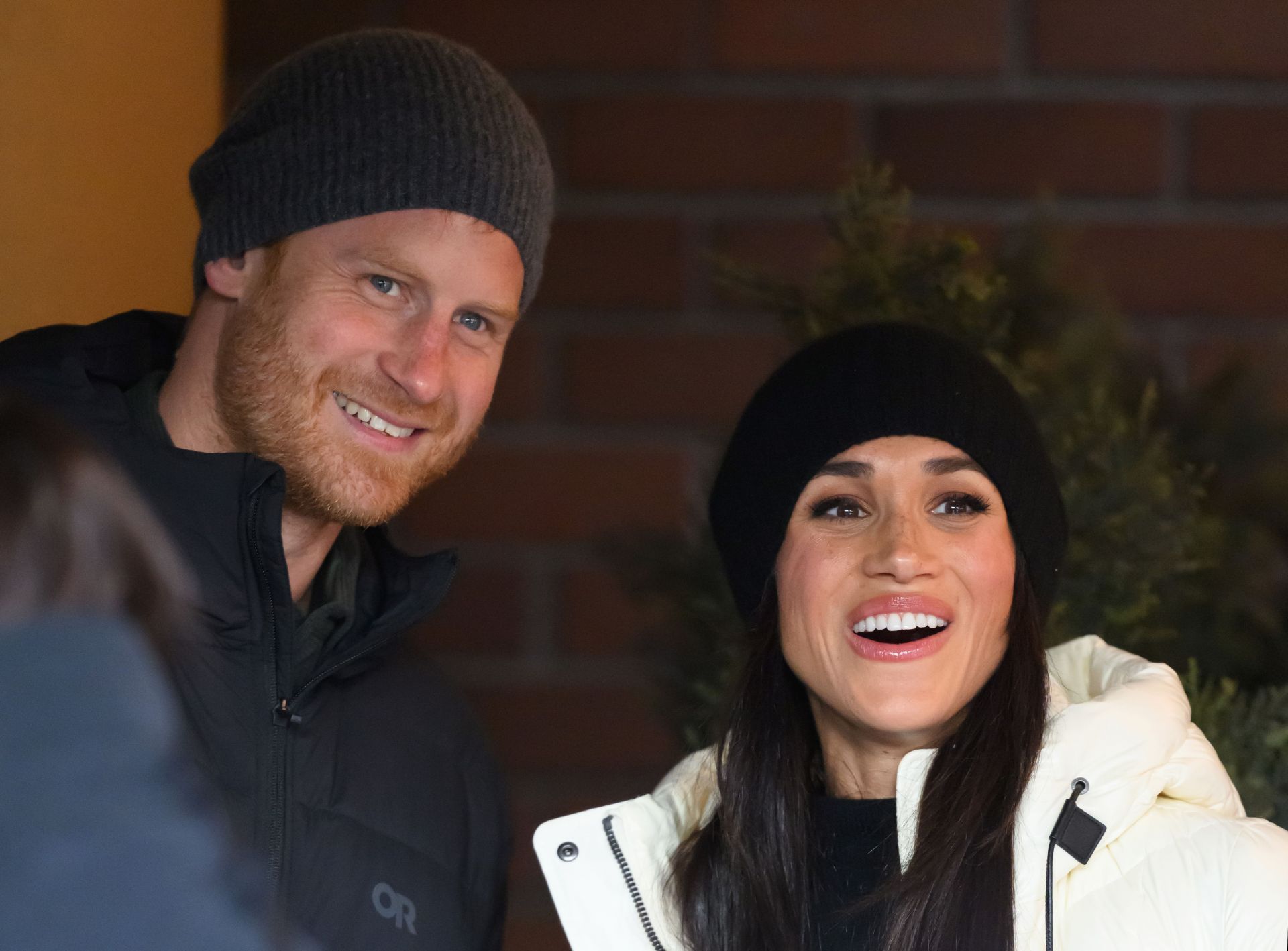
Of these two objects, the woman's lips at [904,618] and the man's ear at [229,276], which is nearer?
the woman's lips at [904,618]

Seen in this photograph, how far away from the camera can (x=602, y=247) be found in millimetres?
2971

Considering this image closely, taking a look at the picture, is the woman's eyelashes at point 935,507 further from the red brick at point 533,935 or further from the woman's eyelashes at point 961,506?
the red brick at point 533,935

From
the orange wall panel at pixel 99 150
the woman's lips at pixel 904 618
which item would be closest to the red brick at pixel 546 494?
the orange wall panel at pixel 99 150

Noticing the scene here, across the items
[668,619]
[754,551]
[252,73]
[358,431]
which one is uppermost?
[252,73]

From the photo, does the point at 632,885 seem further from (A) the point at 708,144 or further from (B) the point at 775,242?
(A) the point at 708,144

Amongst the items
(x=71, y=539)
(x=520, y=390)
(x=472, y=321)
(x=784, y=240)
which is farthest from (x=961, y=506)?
(x=71, y=539)

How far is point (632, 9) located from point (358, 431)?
4.31 feet

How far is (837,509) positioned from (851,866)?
45 cm

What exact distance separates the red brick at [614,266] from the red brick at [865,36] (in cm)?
37

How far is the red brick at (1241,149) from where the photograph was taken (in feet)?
9.53

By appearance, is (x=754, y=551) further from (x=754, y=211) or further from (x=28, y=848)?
(x=28, y=848)

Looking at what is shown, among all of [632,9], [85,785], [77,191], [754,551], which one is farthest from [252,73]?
[85,785]

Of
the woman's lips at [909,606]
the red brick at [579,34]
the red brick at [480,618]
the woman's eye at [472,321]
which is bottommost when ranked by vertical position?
the red brick at [480,618]

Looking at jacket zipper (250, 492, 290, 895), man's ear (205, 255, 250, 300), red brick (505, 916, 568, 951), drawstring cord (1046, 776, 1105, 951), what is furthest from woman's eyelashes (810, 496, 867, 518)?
red brick (505, 916, 568, 951)
